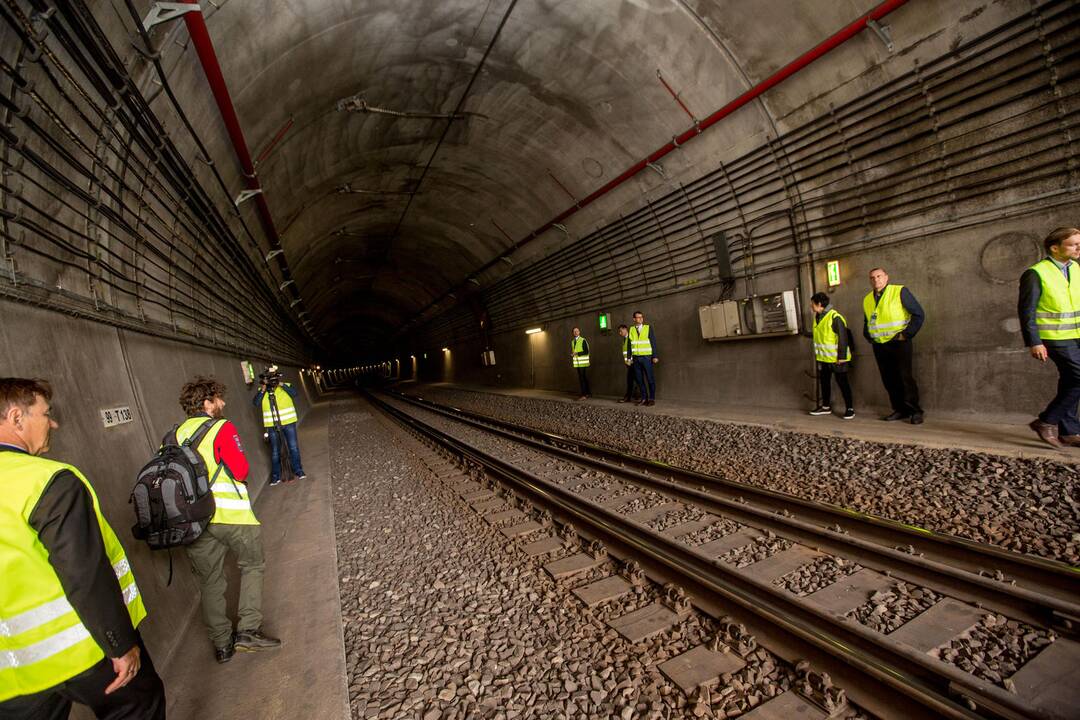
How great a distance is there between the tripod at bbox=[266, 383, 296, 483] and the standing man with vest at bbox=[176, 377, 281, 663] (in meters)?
4.80

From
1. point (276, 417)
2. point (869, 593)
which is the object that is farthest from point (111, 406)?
point (869, 593)

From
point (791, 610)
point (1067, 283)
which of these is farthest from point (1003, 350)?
point (791, 610)

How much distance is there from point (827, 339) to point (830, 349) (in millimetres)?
153

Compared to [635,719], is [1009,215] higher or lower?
higher

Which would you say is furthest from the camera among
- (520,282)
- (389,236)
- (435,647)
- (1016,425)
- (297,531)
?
(389,236)

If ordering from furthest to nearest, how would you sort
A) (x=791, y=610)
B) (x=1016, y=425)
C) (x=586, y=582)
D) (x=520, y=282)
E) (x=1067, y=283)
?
(x=520, y=282)
(x=1016, y=425)
(x=1067, y=283)
(x=586, y=582)
(x=791, y=610)

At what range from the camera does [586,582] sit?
3.53 m

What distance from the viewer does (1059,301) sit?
4.50 meters

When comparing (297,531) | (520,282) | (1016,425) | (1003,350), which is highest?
(520,282)

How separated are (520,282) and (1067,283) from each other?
1343cm

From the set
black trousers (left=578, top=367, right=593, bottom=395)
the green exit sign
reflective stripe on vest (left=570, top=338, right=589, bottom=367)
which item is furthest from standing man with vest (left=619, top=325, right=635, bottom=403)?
the green exit sign

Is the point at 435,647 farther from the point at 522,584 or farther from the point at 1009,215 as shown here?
the point at 1009,215

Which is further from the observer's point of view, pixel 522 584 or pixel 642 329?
pixel 642 329

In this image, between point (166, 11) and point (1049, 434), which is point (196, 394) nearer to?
point (166, 11)
